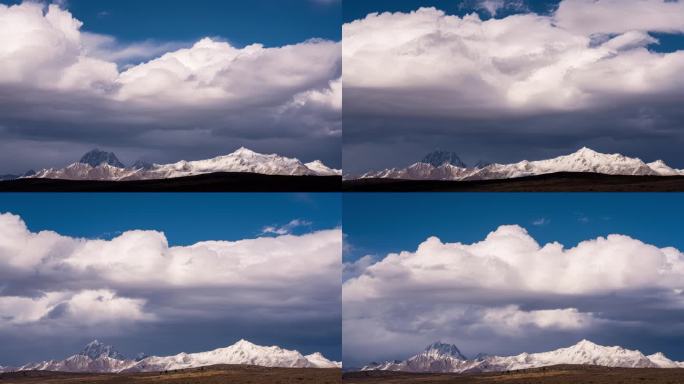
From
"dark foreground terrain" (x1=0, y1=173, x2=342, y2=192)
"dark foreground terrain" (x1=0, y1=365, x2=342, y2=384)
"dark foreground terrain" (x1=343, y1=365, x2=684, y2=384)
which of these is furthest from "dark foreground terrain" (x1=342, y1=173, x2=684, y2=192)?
"dark foreground terrain" (x1=0, y1=365, x2=342, y2=384)

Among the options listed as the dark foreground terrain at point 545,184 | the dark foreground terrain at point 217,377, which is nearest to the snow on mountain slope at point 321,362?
the dark foreground terrain at point 217,377

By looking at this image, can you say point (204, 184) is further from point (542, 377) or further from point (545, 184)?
point (542, 377)

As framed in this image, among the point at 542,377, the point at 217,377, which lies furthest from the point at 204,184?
the point at 542,377

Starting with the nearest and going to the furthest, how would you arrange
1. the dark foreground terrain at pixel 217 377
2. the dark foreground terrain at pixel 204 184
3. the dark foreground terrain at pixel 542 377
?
the dark foreground terrain at pixel 204 184
the dark foreground terrain at pixel 542 377
the dark foreground terrain at pixel 217 377

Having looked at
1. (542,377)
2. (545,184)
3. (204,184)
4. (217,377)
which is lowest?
(542,377)

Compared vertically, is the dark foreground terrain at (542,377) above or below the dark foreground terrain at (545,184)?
below

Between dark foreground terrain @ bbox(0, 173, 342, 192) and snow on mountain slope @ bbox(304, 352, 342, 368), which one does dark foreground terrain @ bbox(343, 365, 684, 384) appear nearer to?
snow on mountain slope @ bbox(304, 352, 342, 368)

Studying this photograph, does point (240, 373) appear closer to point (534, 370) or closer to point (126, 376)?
point (126, 376)

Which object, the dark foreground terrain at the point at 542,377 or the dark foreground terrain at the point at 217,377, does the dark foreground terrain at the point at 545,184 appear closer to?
the dark foreground terrain at the point at 542,377
